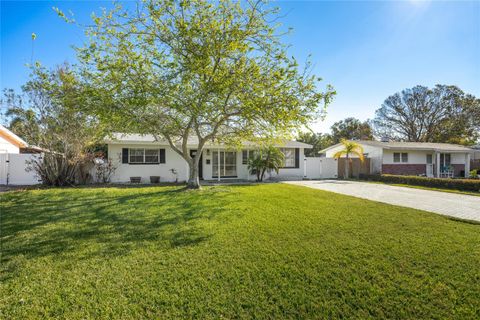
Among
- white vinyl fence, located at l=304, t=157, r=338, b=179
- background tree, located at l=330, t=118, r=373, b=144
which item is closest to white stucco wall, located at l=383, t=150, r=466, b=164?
white vinyl fence, located at l=304, t=157, r=338, b=179

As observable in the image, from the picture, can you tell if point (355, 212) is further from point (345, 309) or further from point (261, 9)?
point (261, 9)

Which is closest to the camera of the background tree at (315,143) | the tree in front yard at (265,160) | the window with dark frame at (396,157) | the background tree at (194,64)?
the background tree at (194,64)

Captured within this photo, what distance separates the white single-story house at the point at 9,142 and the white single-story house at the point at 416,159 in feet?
88.6

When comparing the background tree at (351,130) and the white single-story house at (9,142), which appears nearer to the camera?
the white single-story house at (9,142)

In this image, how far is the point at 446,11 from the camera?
8.95m

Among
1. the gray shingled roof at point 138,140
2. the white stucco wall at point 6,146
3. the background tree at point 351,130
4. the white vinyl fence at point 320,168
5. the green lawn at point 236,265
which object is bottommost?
the green lawn at point 236,265

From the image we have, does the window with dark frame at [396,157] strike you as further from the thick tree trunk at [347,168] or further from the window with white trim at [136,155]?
the window with white trim at [136,155]

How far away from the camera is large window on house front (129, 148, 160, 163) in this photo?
14.4m

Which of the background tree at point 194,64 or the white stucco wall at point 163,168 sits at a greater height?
the background tree at point 194,64

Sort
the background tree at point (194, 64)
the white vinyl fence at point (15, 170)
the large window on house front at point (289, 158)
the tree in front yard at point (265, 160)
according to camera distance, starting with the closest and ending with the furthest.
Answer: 1. the background tree at point (194, 64)
2. the white vinyl fence at point (15, 170)
3. the tree in front yard at point (265, 160)
4. the large window on house front at point (289, 158)

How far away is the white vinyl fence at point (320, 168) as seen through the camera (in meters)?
19.2

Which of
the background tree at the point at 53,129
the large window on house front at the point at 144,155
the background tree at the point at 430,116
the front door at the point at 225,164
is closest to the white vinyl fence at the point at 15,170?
the background tree at the point at 53,129

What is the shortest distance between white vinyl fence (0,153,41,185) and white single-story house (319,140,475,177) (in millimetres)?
24492

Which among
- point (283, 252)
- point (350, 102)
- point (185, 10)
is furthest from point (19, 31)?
point (350, 102)
